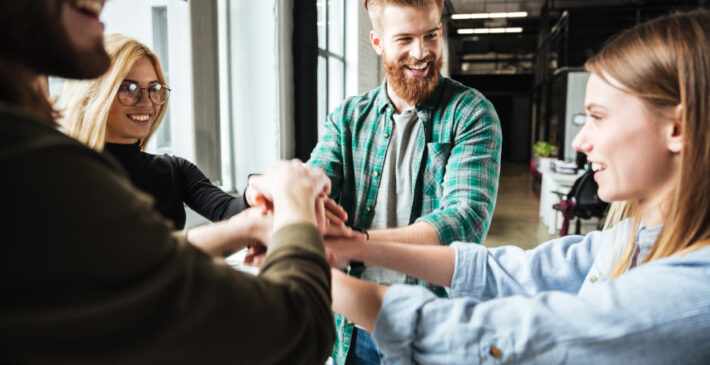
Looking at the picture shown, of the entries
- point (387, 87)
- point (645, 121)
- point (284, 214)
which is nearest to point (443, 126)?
point (387, 87)

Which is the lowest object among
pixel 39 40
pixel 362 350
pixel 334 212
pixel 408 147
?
pixel 362 350

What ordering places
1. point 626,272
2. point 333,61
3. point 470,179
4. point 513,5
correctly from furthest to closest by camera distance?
point 513,5
point 333,61
point 470,179
point 626,272

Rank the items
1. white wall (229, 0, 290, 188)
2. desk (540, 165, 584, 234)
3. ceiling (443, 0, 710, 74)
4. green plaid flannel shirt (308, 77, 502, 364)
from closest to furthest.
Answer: green plaid flannel shirt (308, 77, 502, 364) → white wall (229, 0, 290, 188) → desk (540, 165, 584, 234) → ceiling (443, 0, 710, 74)

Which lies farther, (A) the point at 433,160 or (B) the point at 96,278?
(A) the point at 433,160

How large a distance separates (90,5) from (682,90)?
92cm

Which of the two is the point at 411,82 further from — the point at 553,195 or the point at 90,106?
the point at 553,195

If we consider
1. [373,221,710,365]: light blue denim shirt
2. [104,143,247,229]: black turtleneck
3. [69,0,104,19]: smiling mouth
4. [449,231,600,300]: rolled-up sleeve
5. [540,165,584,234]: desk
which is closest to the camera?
[69,0,104,19]: smiling mouth

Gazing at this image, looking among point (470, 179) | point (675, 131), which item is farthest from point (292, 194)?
point (470, 179)

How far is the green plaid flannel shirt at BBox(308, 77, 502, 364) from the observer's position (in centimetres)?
148

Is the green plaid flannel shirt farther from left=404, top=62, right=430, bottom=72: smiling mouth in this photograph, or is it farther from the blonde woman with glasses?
the blonde woman with glasses

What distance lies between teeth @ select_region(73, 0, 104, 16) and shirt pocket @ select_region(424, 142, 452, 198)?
111 centimetres

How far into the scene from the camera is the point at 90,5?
0.61 m

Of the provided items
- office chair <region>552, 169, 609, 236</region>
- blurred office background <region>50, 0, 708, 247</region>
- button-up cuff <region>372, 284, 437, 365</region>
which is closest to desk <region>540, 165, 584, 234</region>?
blurred office background <region>50, 0, 708, 247</region>

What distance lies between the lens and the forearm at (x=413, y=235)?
4.48 ft
